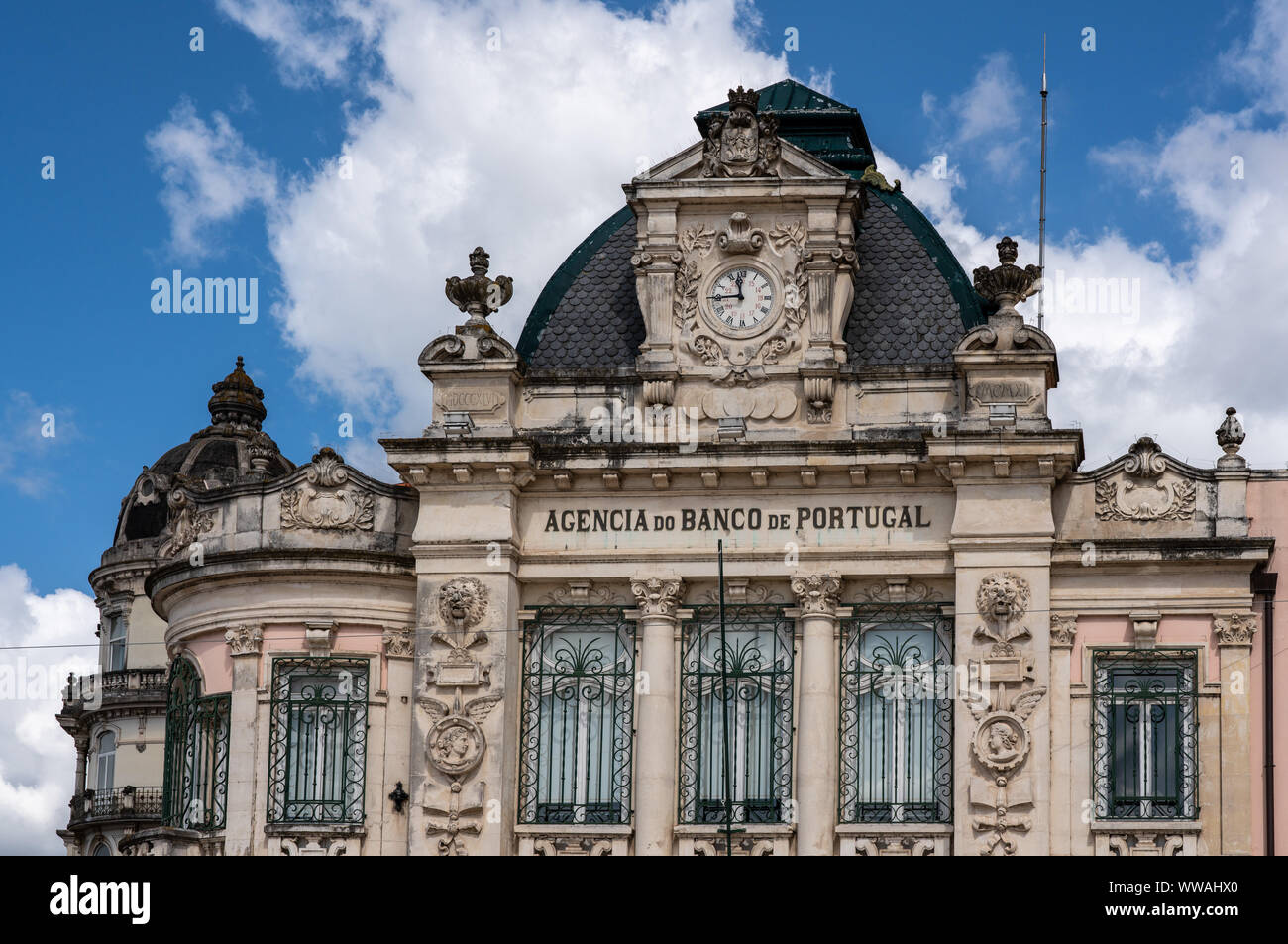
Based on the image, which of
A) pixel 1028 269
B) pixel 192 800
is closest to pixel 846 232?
pixel 1028 269

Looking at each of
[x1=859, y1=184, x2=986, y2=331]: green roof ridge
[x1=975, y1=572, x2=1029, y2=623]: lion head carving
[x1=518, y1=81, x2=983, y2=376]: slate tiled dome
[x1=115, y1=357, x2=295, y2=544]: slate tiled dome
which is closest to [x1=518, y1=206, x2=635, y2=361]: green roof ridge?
[x1=518, y1=81, x2=983, y2=376]: slate tiled dome

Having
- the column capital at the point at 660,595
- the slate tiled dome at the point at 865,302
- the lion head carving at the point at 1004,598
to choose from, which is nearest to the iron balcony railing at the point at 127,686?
the slate tiled dome at the point at 865,302

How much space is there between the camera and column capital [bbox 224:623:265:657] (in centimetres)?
4156

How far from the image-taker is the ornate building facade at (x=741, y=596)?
3956 centimetres

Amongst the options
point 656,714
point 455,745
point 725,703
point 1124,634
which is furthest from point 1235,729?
point 455,745

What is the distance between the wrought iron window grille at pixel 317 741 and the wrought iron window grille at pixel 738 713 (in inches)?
201

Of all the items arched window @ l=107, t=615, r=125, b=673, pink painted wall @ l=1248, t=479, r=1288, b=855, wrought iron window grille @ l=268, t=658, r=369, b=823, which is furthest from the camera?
arched window @ l=107, t=615, r=125, b=673

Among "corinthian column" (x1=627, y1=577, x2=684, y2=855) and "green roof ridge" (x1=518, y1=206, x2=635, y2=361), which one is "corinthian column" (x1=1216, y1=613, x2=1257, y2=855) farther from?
Result: "green roof ridge" (x1=518, y1=206, x2=635, y2=361)

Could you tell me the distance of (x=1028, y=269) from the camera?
40656 millimetres

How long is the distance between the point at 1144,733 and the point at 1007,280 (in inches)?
283

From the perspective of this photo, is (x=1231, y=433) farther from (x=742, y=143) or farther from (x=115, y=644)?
(x=115, y=644)

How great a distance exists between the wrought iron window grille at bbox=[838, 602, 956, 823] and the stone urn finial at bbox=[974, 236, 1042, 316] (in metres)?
4.84

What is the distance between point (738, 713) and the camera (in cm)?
4069

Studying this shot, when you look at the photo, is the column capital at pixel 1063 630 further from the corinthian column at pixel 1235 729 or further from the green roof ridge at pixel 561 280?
the green roof ridge at pixel 561 280
